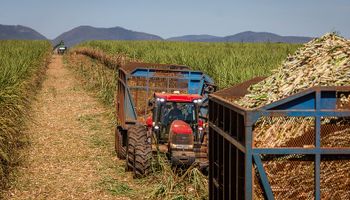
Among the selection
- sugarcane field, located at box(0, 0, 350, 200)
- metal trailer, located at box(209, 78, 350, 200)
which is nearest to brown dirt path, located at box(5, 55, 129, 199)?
sugarcane field, located at box(0, 0, 350, 200)

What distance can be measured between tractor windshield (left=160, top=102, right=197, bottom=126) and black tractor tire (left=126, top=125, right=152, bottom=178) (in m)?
0.45

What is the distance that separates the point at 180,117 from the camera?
897 centimetres

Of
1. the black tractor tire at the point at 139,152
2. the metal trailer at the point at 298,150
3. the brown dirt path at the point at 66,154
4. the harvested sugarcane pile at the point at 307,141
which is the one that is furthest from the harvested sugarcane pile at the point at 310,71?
the brown dirt path at the point at 66,154

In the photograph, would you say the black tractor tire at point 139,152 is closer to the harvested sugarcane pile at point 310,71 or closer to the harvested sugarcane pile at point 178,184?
the harvested sugarcane pile at point 178,184

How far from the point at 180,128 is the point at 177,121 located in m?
0.36

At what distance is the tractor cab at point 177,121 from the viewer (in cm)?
837

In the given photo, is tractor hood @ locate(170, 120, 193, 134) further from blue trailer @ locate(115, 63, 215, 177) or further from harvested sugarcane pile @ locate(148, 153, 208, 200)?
blue trailer @ locate(115, 63, 215, 177)

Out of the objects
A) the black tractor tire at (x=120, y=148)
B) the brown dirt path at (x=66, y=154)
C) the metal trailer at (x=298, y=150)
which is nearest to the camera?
the metal trailer at (x=298, y=150)

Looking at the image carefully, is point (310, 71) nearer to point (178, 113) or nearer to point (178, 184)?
point (178, 184)

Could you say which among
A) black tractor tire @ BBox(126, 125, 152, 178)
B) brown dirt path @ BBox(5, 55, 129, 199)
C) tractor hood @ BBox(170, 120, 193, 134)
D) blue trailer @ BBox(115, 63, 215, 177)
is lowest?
brown dirt path @ BBox(5, 55, 129, 199)

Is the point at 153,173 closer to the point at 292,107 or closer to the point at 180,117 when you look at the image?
the point at 180,117

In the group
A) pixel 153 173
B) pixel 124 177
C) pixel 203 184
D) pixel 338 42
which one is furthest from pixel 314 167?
pixel 124 177

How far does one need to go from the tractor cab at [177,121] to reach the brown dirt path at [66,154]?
1282mm

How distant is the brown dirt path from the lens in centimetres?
795
